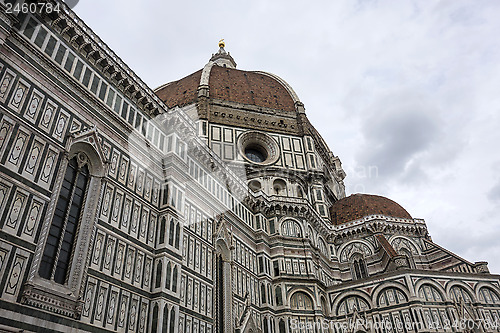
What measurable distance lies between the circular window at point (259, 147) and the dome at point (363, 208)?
26.8 feet

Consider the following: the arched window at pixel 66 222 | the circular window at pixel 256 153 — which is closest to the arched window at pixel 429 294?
the circular window at pixel 256 153

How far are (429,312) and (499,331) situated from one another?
4796 mm

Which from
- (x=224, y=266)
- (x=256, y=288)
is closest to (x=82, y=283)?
(x=224, y=266)

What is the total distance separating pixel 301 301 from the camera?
25.1 metres

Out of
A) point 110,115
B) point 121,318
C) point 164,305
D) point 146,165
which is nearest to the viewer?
point 121,318

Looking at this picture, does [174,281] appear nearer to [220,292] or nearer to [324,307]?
[220,292]

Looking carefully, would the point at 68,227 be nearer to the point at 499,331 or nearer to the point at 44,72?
the point at 44,72

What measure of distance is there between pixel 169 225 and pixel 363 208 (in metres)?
23.2

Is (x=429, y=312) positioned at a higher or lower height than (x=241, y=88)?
lower

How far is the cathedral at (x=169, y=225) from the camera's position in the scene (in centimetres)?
1258

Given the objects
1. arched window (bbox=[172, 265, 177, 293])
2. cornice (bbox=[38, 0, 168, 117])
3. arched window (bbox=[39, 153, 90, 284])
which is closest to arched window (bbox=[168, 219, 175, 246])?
arched window (bbox=[172, 265, 177, 293])

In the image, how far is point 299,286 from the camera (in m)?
25.5

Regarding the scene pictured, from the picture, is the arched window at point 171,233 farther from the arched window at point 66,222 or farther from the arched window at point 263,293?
the arched window at point 263,293

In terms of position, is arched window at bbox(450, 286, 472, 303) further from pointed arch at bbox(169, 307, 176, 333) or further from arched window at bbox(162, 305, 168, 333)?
arched window at bbox(162, 305, 168, 333)
